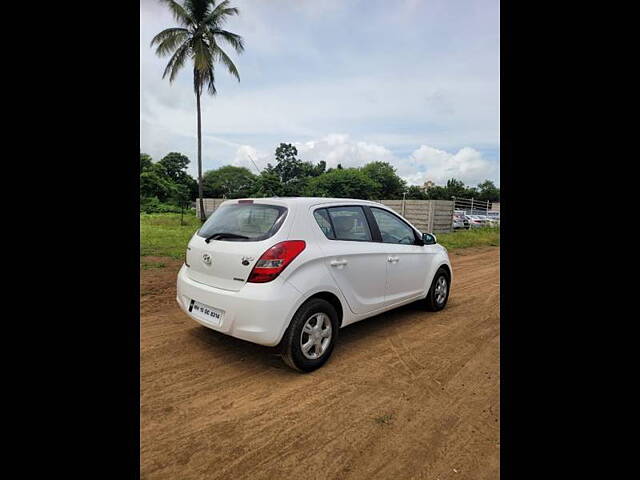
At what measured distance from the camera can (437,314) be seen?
15.8 feet

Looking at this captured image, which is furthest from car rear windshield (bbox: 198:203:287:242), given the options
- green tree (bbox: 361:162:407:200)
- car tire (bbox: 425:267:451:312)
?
green tree (bbox: 361:162:407:200)

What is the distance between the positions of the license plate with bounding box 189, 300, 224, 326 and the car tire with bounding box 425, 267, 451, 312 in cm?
284

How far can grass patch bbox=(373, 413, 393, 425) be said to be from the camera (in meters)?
2.44

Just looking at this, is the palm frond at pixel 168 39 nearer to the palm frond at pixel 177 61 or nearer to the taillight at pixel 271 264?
the palm frond at pixel 177 61

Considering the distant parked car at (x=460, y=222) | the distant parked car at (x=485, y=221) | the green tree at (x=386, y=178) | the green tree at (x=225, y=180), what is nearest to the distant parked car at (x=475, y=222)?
the distant parked car at (x=485, y=221)

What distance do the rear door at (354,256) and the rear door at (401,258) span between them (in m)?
0.16

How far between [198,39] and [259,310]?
63.9ft

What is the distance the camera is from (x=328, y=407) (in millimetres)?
2613

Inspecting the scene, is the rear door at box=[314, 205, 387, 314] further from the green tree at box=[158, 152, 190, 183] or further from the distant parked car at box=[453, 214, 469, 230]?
the green tree at box=[158, 152, 190, 183]

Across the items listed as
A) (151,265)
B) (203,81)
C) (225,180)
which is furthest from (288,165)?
(151,265)

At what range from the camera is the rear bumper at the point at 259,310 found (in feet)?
9.33

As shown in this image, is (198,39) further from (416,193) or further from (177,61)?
(416,193)
